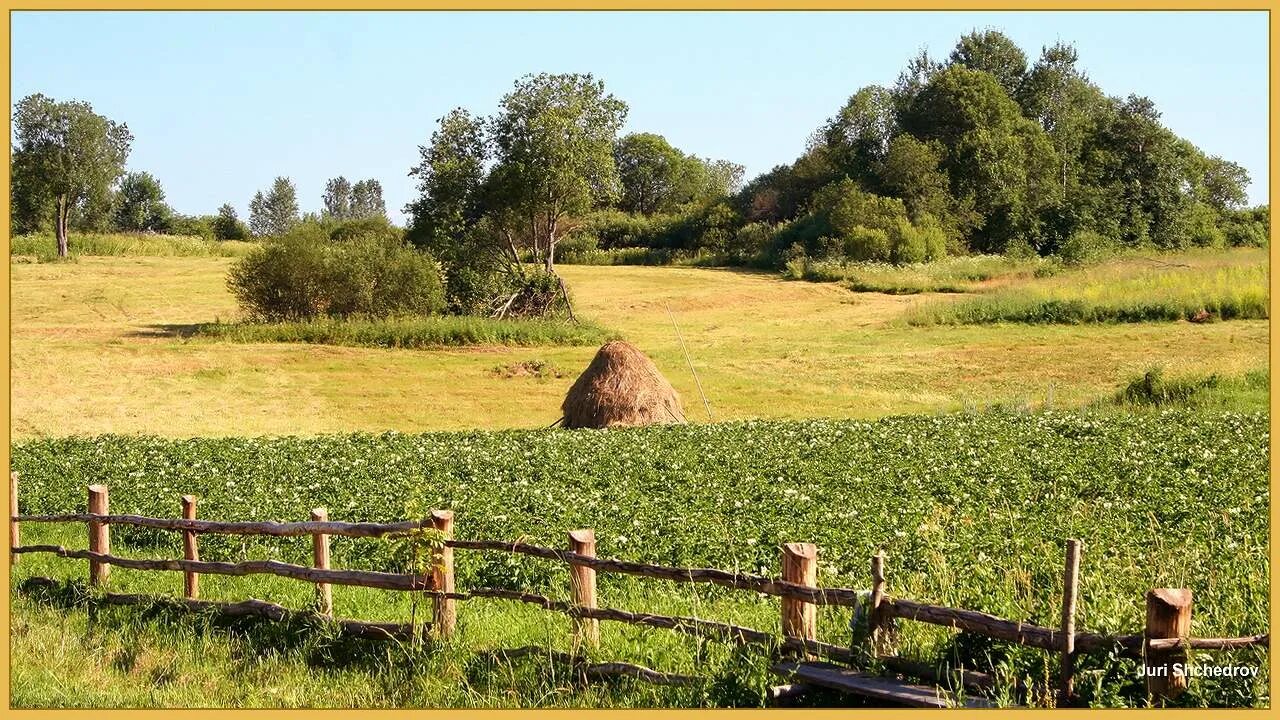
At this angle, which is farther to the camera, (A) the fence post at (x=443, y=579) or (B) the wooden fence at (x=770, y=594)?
(A) the fence post at (x=443, y=579)

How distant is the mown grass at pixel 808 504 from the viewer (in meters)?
9.44

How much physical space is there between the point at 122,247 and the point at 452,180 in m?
37.6

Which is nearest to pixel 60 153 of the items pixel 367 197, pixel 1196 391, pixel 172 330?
pixel 172 330

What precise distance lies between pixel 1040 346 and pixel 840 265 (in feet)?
97.0

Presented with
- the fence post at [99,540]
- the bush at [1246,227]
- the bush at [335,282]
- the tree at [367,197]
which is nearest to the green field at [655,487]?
the fence post at [99,540]

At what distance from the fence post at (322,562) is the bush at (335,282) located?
3760 cm

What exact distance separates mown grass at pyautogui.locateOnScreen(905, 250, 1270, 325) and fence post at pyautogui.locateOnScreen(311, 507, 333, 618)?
1662 inches

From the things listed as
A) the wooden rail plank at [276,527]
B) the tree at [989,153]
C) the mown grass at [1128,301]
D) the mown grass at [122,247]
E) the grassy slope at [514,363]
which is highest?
the tree at [989,153]

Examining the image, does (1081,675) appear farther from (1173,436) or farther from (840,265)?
(840,265)

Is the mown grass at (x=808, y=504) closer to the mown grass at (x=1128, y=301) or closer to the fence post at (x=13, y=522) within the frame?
the fence post at (x=13, y=522)

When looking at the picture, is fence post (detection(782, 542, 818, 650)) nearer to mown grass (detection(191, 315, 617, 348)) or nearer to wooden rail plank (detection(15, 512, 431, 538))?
wooden rail plank (detection(15, 512, 431, 538))

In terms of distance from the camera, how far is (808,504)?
15297 millimetres

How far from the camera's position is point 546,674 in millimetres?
8883

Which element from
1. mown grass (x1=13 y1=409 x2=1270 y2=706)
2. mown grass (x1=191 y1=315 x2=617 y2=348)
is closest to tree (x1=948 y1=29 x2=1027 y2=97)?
mown grass (x1=191 y1=315 x2=617 y2=348)
